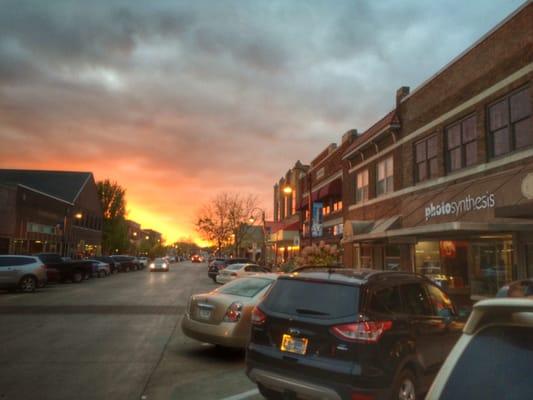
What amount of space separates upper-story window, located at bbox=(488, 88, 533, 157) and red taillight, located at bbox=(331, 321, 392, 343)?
10726mm

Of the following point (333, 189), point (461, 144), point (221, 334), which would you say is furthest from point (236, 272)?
point (221, 334)

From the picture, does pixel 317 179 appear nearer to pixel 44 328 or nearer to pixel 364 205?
pixel 364 205

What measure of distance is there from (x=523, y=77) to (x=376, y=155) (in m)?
10.9

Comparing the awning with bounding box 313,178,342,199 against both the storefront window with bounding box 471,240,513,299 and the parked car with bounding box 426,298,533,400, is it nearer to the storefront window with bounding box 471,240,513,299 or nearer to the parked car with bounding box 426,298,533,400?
the storefront window with bounding box 471,240,513,299

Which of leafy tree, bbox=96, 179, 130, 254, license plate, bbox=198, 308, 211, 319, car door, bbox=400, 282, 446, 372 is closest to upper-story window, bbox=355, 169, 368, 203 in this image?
license plate, bbox=198, 308, 211, 319

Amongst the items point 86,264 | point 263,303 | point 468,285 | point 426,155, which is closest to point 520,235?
point 468,285

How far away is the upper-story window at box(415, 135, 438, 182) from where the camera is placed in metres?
19.0

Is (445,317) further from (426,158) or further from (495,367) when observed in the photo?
(426,158)

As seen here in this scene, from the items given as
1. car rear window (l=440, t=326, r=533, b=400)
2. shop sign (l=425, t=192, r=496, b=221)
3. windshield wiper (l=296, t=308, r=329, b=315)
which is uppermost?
shop sign (l=425, t=192, r=496, b=221)

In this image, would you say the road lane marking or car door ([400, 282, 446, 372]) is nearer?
car door ([400, 282, 446, 372])

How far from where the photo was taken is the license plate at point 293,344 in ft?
18.0

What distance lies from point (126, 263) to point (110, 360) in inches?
1804

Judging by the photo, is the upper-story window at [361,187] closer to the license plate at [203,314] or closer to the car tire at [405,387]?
the license plate at [203,314]

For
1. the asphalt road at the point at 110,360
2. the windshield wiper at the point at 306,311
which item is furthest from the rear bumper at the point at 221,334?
the windshield wiper at the point at 306,311
